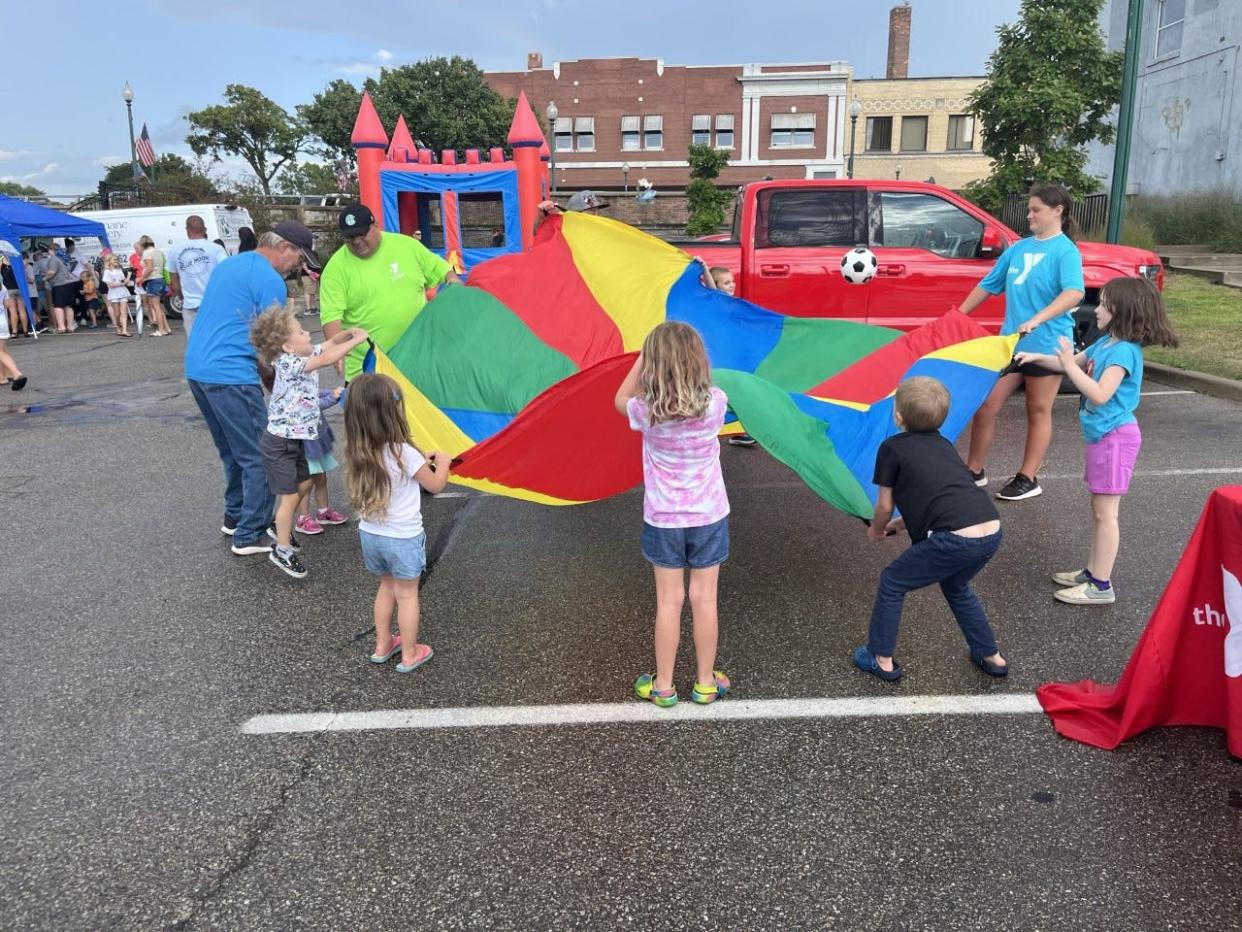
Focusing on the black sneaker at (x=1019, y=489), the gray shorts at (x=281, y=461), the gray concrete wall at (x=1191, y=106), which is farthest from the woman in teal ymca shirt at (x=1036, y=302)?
the gray concrete wall at (x=1191, y=106)

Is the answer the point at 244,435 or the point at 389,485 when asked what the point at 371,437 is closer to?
the point at 389,485

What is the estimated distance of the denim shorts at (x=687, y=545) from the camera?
3238 mm

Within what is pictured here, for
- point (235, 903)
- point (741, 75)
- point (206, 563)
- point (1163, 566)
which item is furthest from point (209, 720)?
point (741, 75)

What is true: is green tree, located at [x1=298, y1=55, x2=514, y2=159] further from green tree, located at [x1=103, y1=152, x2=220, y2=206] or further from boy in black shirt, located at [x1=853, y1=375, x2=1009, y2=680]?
boy in black shirt, located at [x1=853, y1=375, x2=1009, y2=680]

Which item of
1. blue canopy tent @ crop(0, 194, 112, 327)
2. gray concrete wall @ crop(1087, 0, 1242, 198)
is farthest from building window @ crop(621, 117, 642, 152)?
blue canopy tent @ crop(0, 194, 112, 327)

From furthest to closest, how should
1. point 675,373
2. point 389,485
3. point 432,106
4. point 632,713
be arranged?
point 432,106, point 389,485, point 632,713, point 675,373

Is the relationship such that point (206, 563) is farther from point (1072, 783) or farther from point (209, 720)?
point (1072, 783)

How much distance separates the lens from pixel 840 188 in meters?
8.42

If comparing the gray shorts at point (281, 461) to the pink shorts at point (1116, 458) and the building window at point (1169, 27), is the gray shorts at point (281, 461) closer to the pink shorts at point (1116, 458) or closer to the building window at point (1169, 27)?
the pink shorts at point (1116, 458)

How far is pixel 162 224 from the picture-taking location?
20125 millimetres

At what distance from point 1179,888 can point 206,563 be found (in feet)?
15.8

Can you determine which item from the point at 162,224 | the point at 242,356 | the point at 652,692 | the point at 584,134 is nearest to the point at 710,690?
the point at 652,692

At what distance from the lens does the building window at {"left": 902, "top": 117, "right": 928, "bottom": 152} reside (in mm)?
46744

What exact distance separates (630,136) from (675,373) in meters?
50.2
